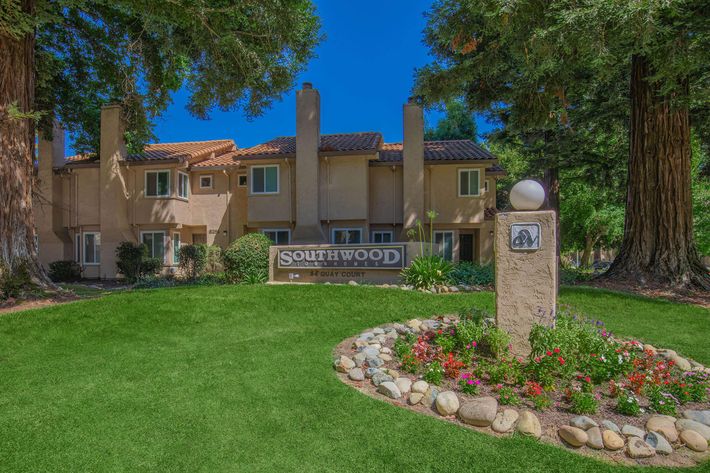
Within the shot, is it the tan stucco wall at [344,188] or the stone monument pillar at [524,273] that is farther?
the tan stucco wall at [344,188]

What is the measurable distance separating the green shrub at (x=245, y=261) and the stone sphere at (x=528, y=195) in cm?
1031

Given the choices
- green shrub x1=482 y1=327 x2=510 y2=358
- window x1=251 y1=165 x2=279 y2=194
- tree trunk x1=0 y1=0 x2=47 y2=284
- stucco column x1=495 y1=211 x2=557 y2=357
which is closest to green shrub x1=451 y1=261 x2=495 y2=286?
stucco column x1=495 y1=211 x2=557 y2=357

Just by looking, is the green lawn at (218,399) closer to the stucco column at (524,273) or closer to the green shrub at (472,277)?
the stucco column at (524,273)

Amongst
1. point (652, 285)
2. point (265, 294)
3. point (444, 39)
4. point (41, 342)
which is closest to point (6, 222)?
point (41, 342)

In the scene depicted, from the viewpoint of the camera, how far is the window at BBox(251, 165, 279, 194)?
19953 millimetres

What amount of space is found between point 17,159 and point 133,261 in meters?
8.57

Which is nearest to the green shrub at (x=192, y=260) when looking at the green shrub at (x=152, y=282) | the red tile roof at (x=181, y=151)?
the green shrub at (x=152, y=282)

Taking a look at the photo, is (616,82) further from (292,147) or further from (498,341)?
(498,341)

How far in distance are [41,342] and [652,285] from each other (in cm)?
1449

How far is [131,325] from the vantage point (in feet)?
24.9

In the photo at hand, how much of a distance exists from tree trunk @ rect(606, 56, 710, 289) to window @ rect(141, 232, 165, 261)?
65.5 ft

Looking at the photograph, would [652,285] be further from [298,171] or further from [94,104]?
[94,104]

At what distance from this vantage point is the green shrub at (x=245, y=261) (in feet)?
46.2

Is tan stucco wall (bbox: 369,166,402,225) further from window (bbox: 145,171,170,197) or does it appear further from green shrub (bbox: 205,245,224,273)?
window (bbox: 145,171,170,197)
